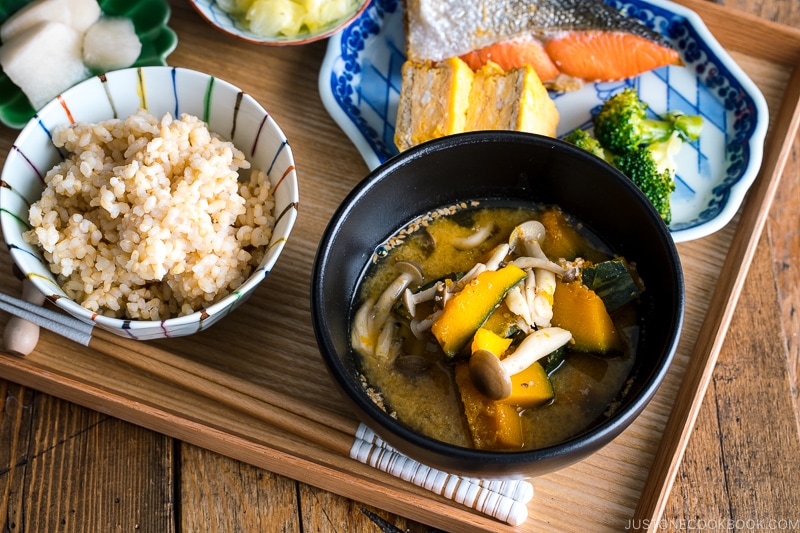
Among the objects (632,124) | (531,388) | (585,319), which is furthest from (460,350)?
(632,124)

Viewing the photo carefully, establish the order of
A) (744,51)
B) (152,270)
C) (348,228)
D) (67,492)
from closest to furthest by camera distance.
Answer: (152,270) < (348,228) < (67,492) < (744,51)

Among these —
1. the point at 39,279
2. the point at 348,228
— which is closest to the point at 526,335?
the point at 348,228

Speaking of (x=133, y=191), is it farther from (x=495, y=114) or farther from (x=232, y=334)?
(x=495, y=114)

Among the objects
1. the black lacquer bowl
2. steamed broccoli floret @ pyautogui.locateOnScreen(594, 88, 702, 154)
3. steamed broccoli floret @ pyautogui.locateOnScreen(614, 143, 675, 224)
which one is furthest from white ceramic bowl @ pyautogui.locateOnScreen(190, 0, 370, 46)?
steamed broccoli floret @ pyautogui.locateOnScreen(614, 143, 675, 224)

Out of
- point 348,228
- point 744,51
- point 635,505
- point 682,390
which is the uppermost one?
point 744,51

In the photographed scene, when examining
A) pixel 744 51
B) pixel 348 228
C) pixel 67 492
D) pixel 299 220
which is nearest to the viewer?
pixel 348 228

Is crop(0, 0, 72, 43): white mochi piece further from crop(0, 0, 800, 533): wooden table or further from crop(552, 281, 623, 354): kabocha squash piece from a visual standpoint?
crop(552, 281, 623, 354): kabocha squash piece

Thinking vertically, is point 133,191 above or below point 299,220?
above

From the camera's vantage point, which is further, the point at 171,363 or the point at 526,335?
the point at 171,363
